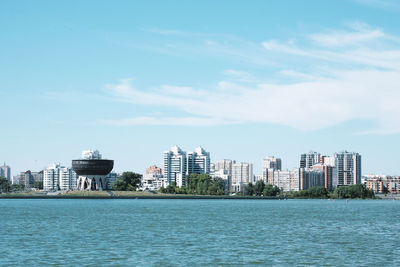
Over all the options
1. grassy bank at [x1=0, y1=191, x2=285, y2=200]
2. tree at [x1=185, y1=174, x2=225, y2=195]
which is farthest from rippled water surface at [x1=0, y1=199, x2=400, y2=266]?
tree at [x1=185, y1=174, x2=225, y2=195]

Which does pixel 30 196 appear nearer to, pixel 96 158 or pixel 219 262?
pixel 96 158

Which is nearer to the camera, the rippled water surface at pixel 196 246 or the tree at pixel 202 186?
the rippled water surface at pixel 196 246

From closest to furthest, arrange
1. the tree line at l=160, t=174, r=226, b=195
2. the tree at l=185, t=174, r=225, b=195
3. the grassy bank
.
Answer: the grassy bank
the tree at l=185, t=174, r=225, b=195
the tree line at l=160, t=174, r=226, b=195

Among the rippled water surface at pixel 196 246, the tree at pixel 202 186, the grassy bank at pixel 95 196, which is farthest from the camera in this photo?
the tree at pixel 202 186

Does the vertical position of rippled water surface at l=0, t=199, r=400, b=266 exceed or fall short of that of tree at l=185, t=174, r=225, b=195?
it falls short

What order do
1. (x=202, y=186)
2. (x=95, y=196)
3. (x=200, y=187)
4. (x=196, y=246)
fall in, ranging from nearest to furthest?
(x=196, y=246) → (x=95, y=196) → (x=202, y=186) → (x=200, y=187)

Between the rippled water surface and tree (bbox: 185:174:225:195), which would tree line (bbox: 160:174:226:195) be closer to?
tree (bbox: 185:174:225:195)

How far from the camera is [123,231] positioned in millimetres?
46781

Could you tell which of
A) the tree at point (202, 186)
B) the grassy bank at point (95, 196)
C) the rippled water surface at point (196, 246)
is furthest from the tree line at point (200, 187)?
the rippled water surface at point (196, 246)

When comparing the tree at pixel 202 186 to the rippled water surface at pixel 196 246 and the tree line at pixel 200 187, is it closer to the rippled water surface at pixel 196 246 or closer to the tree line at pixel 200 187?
the tree line at pixel 200 187

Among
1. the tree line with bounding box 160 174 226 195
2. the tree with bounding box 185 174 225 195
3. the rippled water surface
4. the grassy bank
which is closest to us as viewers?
the rippled water surface

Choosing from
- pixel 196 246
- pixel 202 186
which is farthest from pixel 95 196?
pixel 196 246

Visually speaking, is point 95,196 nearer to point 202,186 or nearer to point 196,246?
point 202,186

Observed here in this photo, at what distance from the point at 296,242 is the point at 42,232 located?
64.0ft
